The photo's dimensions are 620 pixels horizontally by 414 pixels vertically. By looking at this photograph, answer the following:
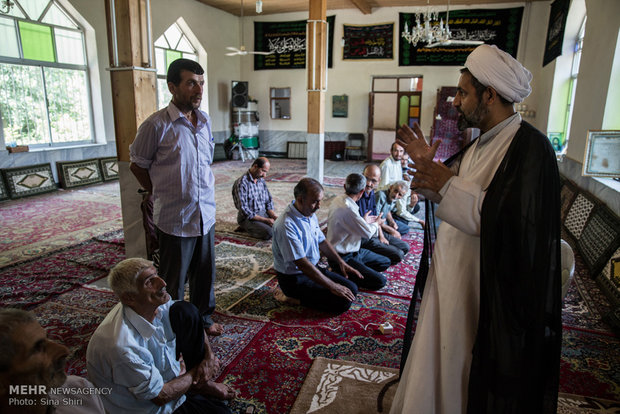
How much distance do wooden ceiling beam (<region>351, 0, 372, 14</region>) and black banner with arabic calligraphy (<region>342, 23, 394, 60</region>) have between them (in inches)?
17.0

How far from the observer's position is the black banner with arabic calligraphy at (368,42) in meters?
11.3

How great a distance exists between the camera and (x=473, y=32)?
10453mm

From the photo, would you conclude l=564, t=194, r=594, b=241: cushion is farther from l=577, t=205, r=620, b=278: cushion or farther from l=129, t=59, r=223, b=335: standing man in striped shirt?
l=129, t=59, r=223, b=335: standing man in striped shirt

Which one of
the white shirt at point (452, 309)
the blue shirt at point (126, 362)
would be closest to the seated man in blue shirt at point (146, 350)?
the blue shirt at point (126, 362)

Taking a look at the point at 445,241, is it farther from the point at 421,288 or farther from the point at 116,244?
the point at 116,244

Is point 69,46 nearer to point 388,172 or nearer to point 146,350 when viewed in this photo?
point 388,172

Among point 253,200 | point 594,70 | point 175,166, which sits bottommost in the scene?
point 253,200

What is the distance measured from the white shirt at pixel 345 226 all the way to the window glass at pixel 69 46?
723cm

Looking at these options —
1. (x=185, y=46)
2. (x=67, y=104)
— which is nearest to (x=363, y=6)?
(x=185, y=46)

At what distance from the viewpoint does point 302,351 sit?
8.18 feet

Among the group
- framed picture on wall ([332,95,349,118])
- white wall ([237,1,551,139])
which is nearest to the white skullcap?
white wall ([237,1,551,139])

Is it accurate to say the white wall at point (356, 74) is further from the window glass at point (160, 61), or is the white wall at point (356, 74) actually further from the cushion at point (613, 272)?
the cushion at point (613, 272)

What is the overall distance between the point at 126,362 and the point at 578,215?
5059 millimetres

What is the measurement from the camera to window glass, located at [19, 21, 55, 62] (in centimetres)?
721
